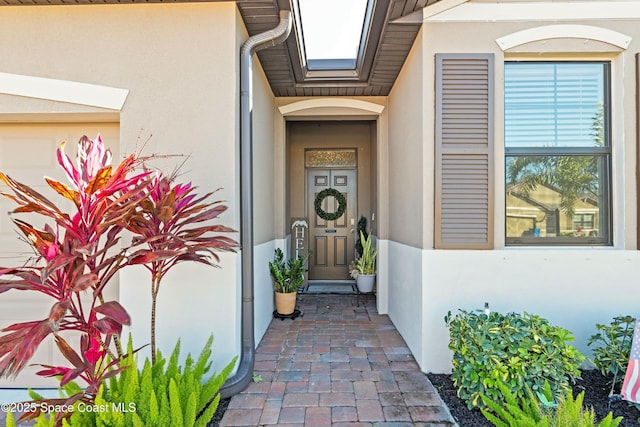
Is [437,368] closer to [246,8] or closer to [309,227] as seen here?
[246,8]

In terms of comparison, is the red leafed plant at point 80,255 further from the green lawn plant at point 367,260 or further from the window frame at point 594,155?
the green lawn plant at point 367,260

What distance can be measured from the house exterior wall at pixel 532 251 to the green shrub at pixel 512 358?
443 millimetres

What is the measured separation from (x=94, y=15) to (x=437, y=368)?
3.66 meters

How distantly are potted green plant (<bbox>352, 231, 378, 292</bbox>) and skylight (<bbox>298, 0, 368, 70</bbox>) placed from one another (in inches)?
95.4

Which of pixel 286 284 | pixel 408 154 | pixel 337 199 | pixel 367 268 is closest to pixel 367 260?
pixel 367 268

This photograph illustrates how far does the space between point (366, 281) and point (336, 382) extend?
2546 millimetres

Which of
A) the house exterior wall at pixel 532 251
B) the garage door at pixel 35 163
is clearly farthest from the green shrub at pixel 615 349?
the garage door at pixel 35 163

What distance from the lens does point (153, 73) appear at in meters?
2.53

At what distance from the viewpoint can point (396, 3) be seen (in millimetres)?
2568

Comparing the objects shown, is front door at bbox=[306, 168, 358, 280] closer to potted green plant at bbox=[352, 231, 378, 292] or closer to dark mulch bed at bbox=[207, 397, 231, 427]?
potted green plant at bbox=[352, 231, 378, 292]

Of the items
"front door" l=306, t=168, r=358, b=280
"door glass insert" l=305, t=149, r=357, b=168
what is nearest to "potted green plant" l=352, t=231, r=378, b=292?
"front door" l=306, t=168, r=358, b=280

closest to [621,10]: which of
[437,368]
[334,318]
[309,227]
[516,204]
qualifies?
[516,204]

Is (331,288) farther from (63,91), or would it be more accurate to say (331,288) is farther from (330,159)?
(63,91)

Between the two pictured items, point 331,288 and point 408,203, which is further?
point 331,288
